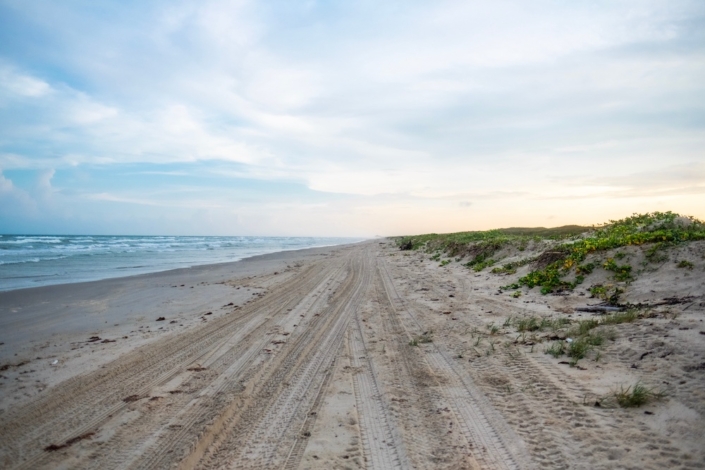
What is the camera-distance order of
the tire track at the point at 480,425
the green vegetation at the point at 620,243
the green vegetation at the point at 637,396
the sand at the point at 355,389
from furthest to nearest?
the green vegetation at the point at 620,243
the green vegetation at the point at 637,396
the sand at the point at 355,389
the tire track at the point at 480,425

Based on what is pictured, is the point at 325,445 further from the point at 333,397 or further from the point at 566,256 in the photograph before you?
the point at 566,256

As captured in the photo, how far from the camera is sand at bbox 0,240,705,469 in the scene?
339 cm

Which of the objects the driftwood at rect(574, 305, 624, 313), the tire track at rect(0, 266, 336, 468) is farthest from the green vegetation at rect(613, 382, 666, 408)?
the tire track at rect(0, 266, 336, 468)

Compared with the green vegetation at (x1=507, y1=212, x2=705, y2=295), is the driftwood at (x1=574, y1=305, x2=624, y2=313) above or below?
below

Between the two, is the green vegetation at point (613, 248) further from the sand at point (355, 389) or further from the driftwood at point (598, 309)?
the sand at point (355, 389)

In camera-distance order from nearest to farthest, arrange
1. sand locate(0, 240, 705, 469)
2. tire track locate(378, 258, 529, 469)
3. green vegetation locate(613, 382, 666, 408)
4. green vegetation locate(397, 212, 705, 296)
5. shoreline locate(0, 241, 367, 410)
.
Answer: tire track locate(378, 258, 529, 469)
sand locate(0, 240, 705, 469)
green vegetation locate(613, 382, 666, 408)
shoreline locate(0, 241, 367, 410)
green vegetation locate(397, 212, 705, 296)

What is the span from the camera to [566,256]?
10961 millimetres

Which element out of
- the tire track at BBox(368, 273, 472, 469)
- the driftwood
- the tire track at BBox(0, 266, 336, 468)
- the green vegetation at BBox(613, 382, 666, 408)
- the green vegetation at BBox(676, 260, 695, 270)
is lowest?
the tire track at BBox(0, 266, 336, 468)

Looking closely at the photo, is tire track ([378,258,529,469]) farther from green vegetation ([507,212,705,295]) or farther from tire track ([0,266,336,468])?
green vegetation ([507,212,705,295])

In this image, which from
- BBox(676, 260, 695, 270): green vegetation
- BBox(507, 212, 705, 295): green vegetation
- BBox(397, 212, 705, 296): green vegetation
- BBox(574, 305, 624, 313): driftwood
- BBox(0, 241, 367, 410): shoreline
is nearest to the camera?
BBox(0, 241, 367, 410): shoreline

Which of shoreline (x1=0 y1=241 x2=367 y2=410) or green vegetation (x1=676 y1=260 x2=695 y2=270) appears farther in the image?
green vegetation (x1=676 y1=260 x2=695 y2=270)

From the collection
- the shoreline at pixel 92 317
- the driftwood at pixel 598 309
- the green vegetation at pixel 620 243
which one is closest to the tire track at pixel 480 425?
the driftwood at pixel 598 309

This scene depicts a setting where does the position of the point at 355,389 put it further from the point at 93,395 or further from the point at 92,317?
the point at 92,317

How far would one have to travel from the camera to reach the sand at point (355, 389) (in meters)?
3.39
